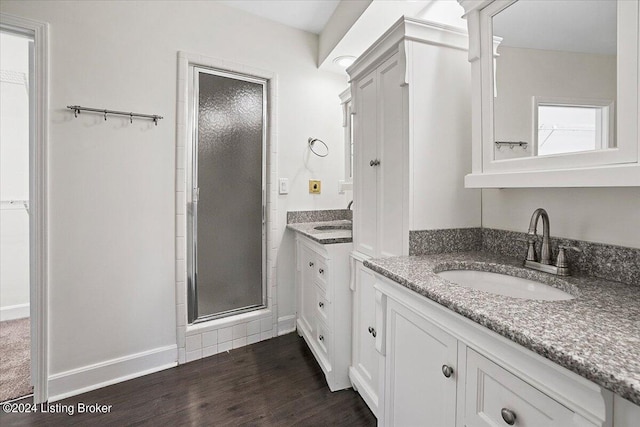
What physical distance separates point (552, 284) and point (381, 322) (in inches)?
22.7

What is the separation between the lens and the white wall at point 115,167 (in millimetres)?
1626

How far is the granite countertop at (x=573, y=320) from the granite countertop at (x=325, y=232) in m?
0.69

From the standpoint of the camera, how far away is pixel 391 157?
1359mm

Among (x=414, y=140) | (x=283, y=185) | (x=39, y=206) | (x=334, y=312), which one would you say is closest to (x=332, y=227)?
(x=283, y=185)

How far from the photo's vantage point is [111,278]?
177cm

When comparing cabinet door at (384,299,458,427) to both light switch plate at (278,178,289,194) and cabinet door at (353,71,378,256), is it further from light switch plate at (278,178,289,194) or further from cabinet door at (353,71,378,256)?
light switch plate at (278,178,289,194)

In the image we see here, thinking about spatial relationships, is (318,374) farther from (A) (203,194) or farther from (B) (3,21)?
(B) (3,21)

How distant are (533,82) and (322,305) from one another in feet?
5.08

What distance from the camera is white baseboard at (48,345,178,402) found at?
1.62m

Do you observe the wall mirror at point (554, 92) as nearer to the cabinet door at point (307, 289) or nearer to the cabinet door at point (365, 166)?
the cabinet door at point (365, 166)

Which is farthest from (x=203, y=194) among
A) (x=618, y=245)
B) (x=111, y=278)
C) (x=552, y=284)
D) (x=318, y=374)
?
(x=618, y=245)

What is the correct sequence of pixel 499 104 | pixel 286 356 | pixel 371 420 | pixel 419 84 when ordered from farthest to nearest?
pixel 286 356 → pixel 371 420 → pixel 419 84 → pixel 499 104

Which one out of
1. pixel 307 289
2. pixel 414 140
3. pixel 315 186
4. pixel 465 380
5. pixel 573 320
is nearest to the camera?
pixel 573 320

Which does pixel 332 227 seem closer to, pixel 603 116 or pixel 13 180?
pixel 603 116
